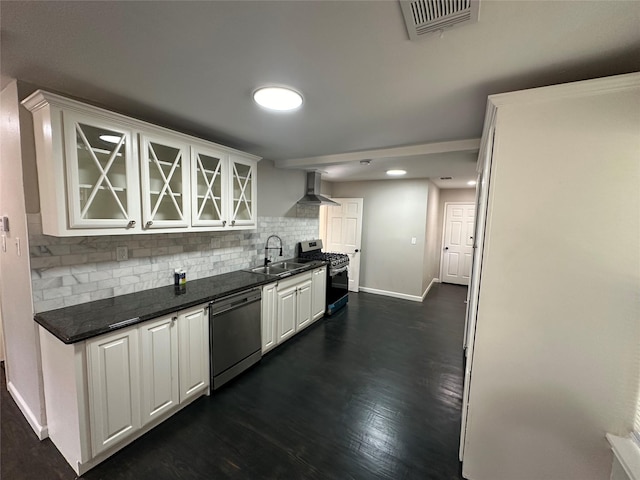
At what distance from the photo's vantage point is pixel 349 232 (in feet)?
A: 18.7

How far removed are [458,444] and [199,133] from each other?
3.52 meters

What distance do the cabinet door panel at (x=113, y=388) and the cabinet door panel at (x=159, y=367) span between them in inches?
2.1

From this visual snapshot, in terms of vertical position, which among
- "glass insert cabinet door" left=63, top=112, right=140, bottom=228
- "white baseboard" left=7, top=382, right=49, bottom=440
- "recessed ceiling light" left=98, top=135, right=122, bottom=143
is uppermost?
"recessed ceiling light" left=98, top=135, right=122, bottom=143

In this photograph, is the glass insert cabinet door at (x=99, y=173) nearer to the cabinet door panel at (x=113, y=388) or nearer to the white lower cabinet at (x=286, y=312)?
the cabinet door panel at (x=113, y=388)

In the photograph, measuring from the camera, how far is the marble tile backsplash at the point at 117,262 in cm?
179

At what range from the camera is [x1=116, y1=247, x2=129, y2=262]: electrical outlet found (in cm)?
217

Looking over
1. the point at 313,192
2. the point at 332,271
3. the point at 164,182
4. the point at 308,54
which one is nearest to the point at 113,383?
the point at 164,182

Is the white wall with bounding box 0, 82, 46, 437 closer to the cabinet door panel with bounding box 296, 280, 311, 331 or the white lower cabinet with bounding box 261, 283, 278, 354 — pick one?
the white lower cabinet with bounding box 261, 283, 278, 354

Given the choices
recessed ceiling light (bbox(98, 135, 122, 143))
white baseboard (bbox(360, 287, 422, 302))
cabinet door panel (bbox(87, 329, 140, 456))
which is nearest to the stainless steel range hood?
white baseboard (bbox(360, 287, 422, 302))

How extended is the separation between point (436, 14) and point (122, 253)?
264 cm

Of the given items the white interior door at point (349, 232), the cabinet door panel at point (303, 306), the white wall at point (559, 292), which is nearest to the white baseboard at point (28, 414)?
the cabinet door panel at point (303, 306)

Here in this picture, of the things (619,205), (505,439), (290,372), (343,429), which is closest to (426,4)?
(619,205)

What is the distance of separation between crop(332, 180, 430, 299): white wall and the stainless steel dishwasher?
11.0 ft

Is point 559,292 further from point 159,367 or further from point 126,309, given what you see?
point 126,309
